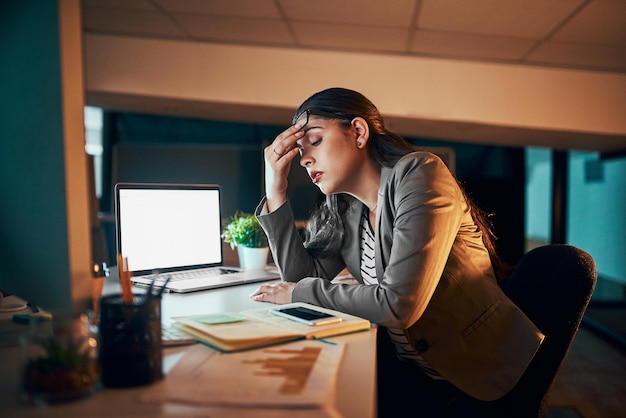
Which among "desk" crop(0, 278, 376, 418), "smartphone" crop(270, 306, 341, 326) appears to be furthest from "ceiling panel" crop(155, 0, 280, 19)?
"desk" crop(0, 278, 376, 418)

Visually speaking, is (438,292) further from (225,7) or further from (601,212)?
(601,212)

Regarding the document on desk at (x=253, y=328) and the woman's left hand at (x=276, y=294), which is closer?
the document on desk at (x=253, y=328)

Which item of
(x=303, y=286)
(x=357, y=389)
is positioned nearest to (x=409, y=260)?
(x=303, y=286)

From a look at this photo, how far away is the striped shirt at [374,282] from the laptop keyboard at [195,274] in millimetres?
503

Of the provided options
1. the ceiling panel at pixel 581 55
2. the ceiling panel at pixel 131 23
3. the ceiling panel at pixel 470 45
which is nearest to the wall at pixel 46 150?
the ceiling panel at pixel 131 23

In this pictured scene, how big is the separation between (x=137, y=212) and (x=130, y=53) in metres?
2.56

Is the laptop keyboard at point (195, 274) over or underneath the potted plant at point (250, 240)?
underneath

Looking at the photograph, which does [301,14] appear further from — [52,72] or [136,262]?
[52,72]

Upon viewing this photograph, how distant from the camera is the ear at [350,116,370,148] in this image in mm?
1401

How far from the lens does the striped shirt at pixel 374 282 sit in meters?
1.28

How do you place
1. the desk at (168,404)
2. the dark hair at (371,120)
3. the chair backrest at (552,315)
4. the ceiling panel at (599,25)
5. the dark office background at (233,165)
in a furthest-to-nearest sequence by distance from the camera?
the dark office background at (233,165) < the ceiling panel at (599,25) < the dark hair at (371,120) < the chair backrest at (552,315) < the desk at (168,404)

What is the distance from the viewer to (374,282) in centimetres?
141

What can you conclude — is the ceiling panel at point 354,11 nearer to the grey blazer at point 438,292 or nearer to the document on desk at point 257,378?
the grey blazer at point 438,292

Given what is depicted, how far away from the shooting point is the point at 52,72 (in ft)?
2.36
